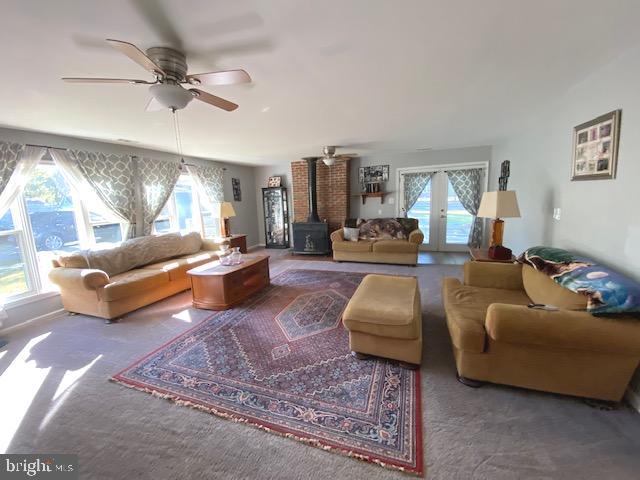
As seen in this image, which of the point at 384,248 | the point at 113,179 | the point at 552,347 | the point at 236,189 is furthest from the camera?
the point at 236,189

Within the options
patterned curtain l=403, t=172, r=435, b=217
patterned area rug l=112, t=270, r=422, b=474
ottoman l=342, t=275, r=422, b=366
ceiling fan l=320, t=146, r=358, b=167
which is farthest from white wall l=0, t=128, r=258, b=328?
patterned curtain l=403, t=172, r=435, b=217

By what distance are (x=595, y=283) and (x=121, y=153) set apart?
565 centimetres

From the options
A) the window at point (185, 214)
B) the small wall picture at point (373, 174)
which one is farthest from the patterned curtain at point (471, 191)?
the window at point (185, 214)

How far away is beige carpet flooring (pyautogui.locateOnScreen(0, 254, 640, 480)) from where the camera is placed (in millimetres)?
1290

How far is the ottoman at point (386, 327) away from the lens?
75.8 inches

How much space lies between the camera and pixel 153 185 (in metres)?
4.47

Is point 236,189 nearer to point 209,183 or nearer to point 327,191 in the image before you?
point 209,183

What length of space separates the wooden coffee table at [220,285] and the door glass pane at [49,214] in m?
1.80

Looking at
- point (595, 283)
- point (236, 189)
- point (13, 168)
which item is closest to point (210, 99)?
point (595, 283)

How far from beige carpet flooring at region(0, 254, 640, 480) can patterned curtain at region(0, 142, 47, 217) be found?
1.96 m

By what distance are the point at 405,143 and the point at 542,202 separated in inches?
90.4

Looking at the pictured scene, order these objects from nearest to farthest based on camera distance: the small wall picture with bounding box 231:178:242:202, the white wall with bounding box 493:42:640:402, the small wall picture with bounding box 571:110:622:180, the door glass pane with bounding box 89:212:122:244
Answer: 1. the white wall with bounding box 493:42:640:402
2. the small wall picture with bounding box 571:110:622:180
3. the door glass pane with bounding box 89:212:122:244
4. the small wall picture with bounding box 231:178:242:202

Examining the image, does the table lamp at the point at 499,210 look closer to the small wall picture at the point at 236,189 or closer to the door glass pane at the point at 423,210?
the door glass pane at the point at 423,210

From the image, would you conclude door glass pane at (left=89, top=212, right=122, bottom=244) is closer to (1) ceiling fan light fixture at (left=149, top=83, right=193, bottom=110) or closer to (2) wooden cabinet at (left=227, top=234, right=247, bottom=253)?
(2) wooden cabinet at (left=227, top=234, right=247, bottom=253)
